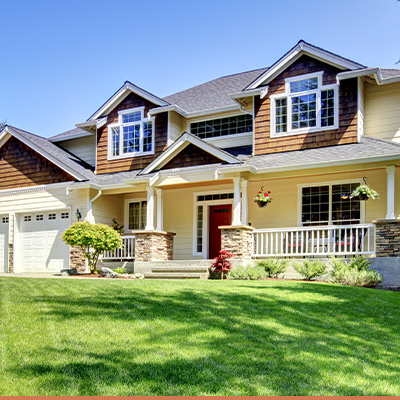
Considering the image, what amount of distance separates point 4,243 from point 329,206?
508 inches

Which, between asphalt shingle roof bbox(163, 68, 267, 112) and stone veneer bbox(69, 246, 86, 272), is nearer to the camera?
stone veneer bbox(69, 246, 86, 272)

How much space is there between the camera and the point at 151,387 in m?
4.33

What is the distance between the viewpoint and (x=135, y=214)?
757 inches

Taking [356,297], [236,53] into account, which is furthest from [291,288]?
[236,53]

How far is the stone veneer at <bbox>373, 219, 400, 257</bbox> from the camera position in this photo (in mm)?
12773

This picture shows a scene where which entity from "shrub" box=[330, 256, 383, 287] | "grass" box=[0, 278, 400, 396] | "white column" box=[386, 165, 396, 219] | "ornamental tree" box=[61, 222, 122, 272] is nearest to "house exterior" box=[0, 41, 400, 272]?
"white column" box=[386, 165, 396, 219]

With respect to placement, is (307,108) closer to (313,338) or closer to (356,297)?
(356,297)

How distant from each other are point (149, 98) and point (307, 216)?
7.30 meters

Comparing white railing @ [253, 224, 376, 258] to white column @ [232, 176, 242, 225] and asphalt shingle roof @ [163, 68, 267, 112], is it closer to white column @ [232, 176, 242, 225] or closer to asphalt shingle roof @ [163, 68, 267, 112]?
white column @ [232, 176, 242, 225]

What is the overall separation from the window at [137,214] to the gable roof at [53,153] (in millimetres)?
1944

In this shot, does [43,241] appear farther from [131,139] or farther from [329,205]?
[329,205]

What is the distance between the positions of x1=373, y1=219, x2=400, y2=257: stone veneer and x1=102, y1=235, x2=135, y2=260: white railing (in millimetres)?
8133

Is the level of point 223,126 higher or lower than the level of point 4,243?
higher

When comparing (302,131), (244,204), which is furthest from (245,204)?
(302,131)
